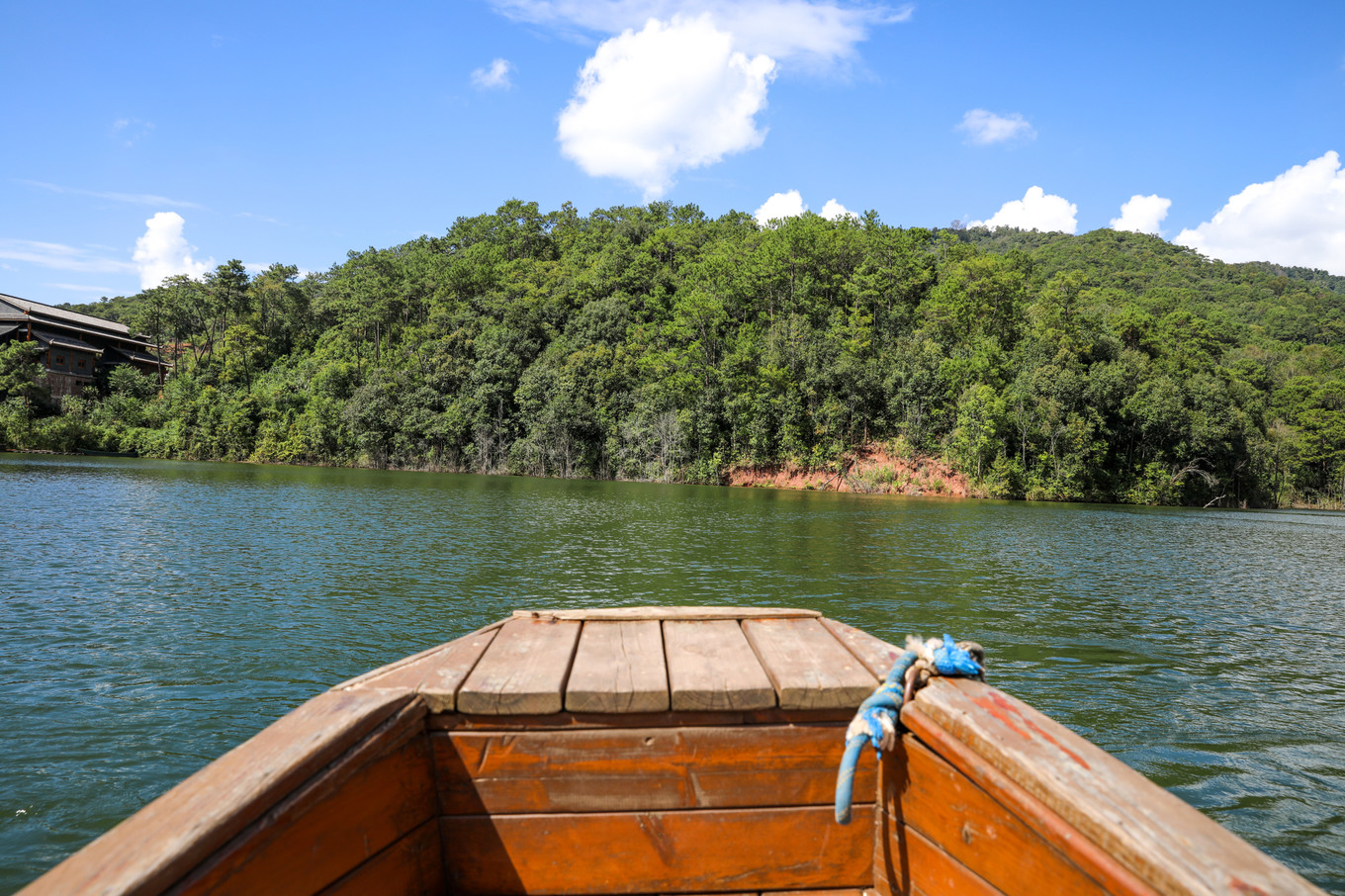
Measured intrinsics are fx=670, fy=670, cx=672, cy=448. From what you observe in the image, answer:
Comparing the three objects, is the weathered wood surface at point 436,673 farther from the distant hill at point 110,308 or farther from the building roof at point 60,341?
the distant hill at point 110,308

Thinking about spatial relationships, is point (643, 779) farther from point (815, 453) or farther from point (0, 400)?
point (0, 400)

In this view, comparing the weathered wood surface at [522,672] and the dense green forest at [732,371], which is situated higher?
the dense green forest at [732,371]

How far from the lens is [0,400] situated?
178 feet

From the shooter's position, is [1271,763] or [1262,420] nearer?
[1271,763]

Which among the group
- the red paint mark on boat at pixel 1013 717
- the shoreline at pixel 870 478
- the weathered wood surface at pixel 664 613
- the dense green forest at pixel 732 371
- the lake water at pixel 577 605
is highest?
the dense green forest at pixel 732 371

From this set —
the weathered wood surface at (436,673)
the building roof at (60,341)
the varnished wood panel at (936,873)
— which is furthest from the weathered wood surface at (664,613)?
the building roof at (60,341)

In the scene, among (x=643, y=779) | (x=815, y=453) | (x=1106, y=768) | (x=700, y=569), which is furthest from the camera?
(x=815, y=453)

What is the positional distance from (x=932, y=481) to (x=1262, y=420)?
30.6 meters

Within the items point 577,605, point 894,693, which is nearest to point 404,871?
point 894,693

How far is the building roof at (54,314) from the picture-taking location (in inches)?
2381

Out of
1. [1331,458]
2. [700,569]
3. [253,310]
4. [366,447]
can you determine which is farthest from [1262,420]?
[253,310]

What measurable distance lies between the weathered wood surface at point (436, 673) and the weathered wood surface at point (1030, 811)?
1.45 m

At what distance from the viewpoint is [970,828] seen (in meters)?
1.90

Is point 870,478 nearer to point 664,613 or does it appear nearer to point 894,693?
point 664,613
